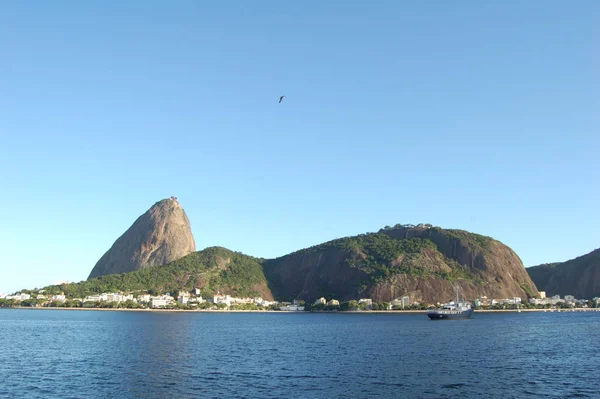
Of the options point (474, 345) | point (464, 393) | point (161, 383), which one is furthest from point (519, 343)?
point (161, 383)

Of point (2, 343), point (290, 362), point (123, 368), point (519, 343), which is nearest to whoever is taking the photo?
point (123, 368)

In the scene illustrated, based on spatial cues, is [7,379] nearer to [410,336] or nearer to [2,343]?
[2,343]

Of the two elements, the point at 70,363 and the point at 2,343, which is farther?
the point at 2,343

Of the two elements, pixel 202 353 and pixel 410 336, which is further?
pixel 410 336

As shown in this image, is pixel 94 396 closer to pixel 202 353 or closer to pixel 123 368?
pixel 123 368

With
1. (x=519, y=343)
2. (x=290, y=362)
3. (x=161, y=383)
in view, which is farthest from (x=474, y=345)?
(x=161, y=383)

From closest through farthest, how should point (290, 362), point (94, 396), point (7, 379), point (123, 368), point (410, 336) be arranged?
point (94, 396) → point (7, 379) → point (123, 368) → point (290, 362) → point (410, 336)

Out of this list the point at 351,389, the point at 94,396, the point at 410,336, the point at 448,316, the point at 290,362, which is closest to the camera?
the point at 94,396

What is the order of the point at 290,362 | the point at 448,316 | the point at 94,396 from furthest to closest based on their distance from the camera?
the point at 448,316 → the point at 290,362 → the point at 94,396
